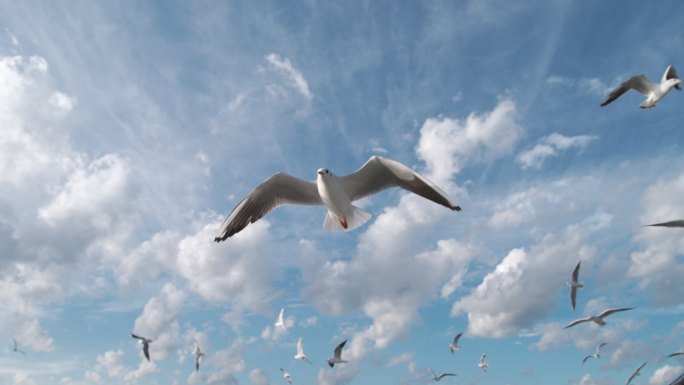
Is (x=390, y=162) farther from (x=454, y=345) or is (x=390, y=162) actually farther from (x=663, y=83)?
(x=454, y=345)

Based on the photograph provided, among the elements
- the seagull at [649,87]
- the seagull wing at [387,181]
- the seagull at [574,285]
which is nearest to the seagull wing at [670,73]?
the seagull at [649,87]

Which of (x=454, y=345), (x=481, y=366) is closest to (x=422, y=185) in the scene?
(x=454, y=345)

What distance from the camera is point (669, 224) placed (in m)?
5.64

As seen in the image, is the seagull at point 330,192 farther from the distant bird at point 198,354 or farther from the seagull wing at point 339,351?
the distant bird at point 198,354

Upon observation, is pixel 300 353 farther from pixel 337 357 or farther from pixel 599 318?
pixel 599 318

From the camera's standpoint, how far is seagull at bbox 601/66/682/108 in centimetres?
1900

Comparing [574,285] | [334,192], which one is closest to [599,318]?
[574,285]

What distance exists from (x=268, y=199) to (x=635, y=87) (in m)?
15.2

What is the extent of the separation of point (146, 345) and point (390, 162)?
20.9m

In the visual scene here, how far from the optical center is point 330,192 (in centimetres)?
1552

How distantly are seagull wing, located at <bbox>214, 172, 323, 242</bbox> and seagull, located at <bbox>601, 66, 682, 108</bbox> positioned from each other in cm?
1176

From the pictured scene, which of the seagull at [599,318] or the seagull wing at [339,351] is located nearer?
the seagull at [599,318]

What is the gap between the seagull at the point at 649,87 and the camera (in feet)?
62.3

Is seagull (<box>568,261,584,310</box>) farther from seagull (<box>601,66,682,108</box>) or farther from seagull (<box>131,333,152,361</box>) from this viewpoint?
seagull (<box>131,333,152,361</box>)
